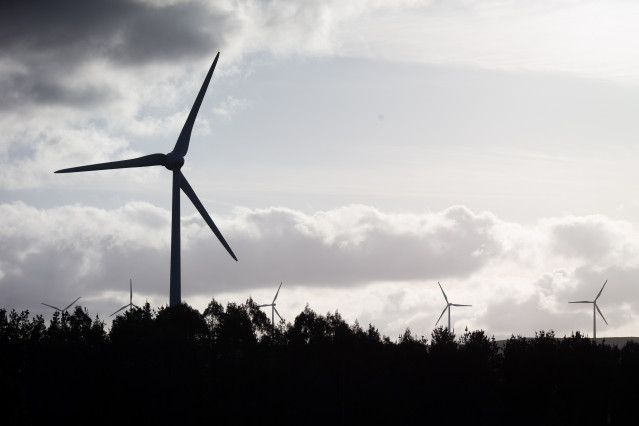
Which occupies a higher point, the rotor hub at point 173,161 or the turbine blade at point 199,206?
the rotor hub at point 173,161

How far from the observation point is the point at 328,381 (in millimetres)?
129250

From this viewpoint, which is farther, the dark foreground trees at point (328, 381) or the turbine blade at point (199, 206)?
the turbine blade at point (199, 206)

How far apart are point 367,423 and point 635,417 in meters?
33.2

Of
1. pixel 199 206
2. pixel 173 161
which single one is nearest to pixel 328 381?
pixel 199 206

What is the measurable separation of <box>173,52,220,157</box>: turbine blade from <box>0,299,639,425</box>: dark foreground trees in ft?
88.3

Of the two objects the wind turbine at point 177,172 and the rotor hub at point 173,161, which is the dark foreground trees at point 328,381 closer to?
the wind turbine at point 177,172

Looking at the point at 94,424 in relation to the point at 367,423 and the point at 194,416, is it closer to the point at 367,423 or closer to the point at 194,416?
the point at 194,416

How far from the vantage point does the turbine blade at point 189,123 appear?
13362 cm

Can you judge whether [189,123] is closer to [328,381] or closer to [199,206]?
Result: [199,206]

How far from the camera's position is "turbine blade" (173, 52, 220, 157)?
13362 centimetres

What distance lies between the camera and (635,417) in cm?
12594

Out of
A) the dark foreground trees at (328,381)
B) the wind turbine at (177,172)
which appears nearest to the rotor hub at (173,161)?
the wind turbine at (177,172)

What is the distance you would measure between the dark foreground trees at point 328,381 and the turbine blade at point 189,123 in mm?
26906

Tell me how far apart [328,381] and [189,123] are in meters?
38.1
